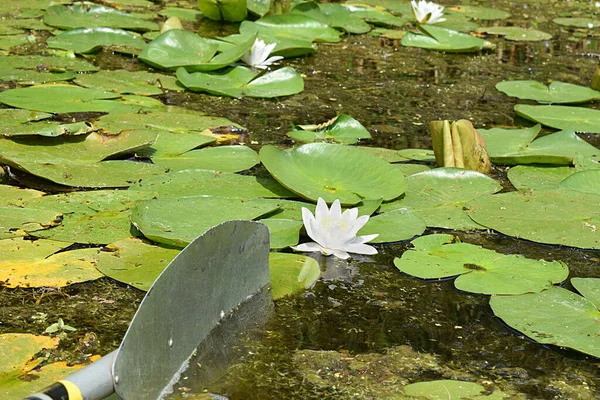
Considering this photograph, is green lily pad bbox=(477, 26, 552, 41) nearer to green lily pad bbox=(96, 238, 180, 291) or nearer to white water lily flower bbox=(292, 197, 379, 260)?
white water lily flower bbox=(292, 197, 379, 260)

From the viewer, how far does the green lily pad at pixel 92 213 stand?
6.04 feet

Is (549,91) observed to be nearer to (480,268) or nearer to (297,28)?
(297,28)

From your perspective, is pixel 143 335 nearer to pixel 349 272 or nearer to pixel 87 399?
pixel 87 399

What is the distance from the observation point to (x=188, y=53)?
11.1ft

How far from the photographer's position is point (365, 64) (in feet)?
12.2

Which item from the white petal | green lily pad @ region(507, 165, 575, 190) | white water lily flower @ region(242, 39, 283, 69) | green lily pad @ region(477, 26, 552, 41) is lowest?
green lily pad @ region(507, 165, 575, 190)

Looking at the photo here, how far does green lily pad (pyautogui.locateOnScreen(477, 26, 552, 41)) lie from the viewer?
176 inches

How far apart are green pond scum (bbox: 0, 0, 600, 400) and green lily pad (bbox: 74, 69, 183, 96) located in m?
0.01

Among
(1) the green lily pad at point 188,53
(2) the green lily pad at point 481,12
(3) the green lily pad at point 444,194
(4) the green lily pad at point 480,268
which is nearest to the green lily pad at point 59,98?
(1) the green lily pad at point 188,53

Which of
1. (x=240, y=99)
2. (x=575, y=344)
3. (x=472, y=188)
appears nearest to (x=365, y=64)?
(x=240, y=99)

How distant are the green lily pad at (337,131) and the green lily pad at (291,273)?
2.89 feet

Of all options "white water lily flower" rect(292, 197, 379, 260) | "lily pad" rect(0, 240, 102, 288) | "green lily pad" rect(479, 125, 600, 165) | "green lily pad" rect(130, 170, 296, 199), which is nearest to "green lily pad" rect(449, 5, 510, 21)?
"green lily pad" rect(479, 125, 600, 165)

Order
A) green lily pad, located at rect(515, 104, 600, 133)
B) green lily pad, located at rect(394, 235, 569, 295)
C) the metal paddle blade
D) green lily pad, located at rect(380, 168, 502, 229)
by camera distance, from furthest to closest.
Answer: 1. green lily pad, located at rect(515, 104, 600, 133)
2. green lily pad, located at rect(380, 168, 502, 229)
3. green lily pad, located at rect(394, 235, 569, 295)
4. the metal paddle blade

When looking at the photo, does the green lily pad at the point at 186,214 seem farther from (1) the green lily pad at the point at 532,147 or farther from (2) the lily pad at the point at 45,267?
(1) the green lily pad at the point at 532,147
